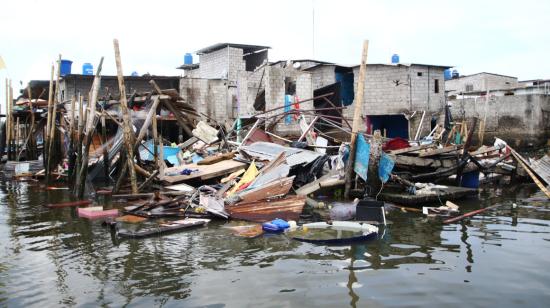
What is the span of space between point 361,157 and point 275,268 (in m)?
5.51

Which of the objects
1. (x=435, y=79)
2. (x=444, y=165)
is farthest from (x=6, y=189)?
(x=435, y=79)

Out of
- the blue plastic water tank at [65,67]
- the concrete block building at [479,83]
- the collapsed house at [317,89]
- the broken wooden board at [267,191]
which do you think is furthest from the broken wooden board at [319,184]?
the concrete block building at [479,83]

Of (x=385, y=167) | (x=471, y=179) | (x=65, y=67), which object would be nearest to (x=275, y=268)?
(x=385, y=167)

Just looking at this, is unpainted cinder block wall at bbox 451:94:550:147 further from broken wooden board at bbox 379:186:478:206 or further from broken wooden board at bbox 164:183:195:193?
broken wooden board at bbox 164:183:195:193

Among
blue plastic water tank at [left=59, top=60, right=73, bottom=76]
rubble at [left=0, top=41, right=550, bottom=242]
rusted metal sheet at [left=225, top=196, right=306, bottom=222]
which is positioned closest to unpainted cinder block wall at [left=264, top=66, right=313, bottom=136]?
rubble at [left=0, top=41, right=550, bottom=242]

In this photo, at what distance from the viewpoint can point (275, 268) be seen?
19.3 ft

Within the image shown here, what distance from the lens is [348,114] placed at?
2661 centimetres

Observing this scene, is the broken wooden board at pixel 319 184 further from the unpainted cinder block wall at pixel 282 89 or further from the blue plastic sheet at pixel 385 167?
the unpainted cinder block wall at pixel 282 89

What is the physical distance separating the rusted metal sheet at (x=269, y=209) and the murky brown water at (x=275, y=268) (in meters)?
1.05

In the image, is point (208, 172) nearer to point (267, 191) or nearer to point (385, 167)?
point (267, 191)

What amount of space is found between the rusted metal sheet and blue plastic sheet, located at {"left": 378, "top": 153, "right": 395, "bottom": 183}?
2.13 meters

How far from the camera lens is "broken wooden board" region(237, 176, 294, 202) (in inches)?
376

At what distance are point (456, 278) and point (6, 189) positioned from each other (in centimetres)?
1440

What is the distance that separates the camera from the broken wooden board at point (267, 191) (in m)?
9.55
